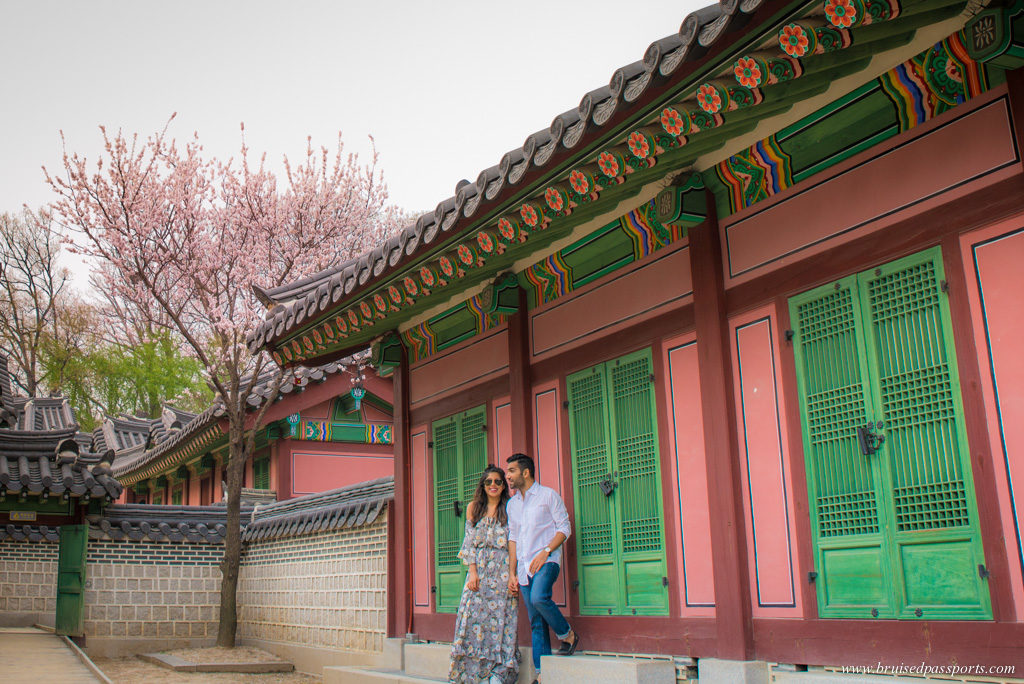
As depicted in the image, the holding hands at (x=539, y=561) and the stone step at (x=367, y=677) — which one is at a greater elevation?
the holding hands at (x=539, y=561)

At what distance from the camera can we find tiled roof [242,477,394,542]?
10.6 m

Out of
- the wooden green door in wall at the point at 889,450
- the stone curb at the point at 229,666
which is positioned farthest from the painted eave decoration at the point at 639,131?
the stone curb at the point at 229,666

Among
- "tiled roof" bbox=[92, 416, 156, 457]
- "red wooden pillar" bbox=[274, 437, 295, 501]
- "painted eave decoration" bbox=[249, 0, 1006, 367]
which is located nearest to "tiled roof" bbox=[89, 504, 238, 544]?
"red wooden pillar" bbox=[274, 437, 295, 501]

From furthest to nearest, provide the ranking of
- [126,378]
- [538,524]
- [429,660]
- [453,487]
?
[126,378], [453,487], [429,660], [538,524]

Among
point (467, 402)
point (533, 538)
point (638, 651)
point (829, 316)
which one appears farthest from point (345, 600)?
point (829, 316)

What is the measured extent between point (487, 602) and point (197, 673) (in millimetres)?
6365

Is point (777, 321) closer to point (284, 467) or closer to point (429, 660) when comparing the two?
point (429, 660)

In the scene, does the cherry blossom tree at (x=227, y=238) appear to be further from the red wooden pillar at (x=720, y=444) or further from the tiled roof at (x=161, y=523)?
the red wooden pillar at (x=720, y=444)

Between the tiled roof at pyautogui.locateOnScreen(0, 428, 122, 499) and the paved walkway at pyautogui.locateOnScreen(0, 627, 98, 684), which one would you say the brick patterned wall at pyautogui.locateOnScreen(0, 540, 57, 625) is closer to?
the paved walkway at pyautogui.locateOnScreen(0, 627, 98, 684)

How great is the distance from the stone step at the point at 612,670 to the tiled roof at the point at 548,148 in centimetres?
297

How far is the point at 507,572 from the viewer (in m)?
7.37

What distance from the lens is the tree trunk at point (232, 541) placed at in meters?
14.1

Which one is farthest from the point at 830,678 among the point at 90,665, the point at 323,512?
the point at 323,512

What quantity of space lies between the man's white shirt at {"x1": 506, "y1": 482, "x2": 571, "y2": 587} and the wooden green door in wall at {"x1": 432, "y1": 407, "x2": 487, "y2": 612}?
141 cm
